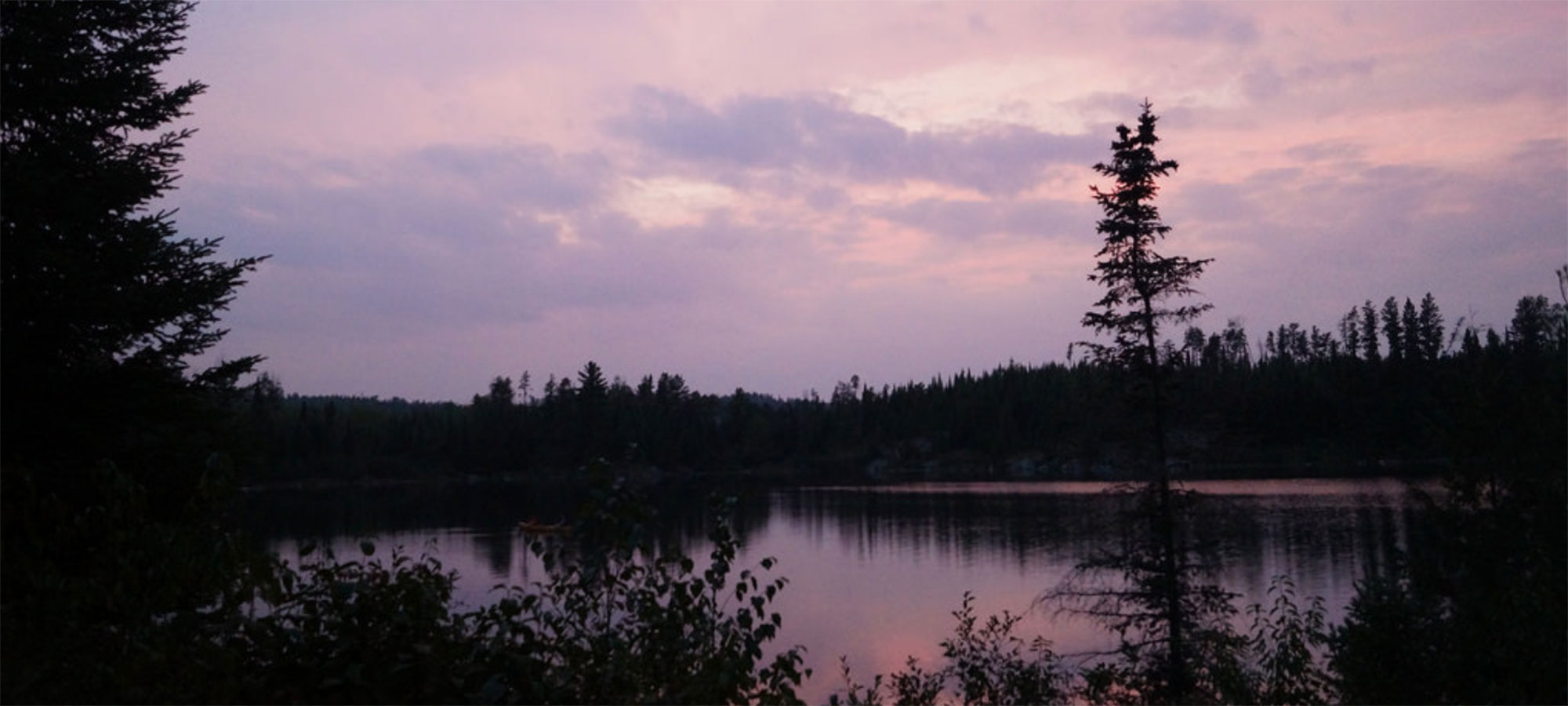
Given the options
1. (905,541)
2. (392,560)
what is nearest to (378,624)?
(392,560)

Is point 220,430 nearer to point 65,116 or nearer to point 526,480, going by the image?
point 65,116

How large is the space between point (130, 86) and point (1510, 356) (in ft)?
43.4

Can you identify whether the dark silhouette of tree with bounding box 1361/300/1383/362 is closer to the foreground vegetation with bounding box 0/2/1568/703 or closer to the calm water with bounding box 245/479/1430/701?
the calm water with bounding box 245/479/1430/701

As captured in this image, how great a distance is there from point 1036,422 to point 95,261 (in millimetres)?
113567

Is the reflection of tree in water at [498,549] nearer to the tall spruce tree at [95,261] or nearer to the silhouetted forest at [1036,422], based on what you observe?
the silhouetted forest at [1036,422]

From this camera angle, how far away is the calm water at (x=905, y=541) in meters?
24.1

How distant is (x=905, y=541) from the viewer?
44.4 metres

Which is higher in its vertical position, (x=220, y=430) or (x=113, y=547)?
(x=220, y=430)

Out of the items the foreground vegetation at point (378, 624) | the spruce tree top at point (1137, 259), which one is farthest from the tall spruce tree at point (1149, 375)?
the foreground vegetation at point (378, 624)

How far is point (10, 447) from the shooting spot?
9930mm

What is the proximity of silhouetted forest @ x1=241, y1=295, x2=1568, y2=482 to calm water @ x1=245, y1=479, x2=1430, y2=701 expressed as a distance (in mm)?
1600

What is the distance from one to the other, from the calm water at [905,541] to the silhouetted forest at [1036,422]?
63.0 inches

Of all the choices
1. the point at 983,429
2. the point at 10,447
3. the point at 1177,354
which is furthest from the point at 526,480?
the point at 10,447

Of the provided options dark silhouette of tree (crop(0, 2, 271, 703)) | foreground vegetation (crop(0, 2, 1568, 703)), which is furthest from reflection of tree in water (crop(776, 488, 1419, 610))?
dark silhouette of tree (crop(0, 2, 271, 703))
